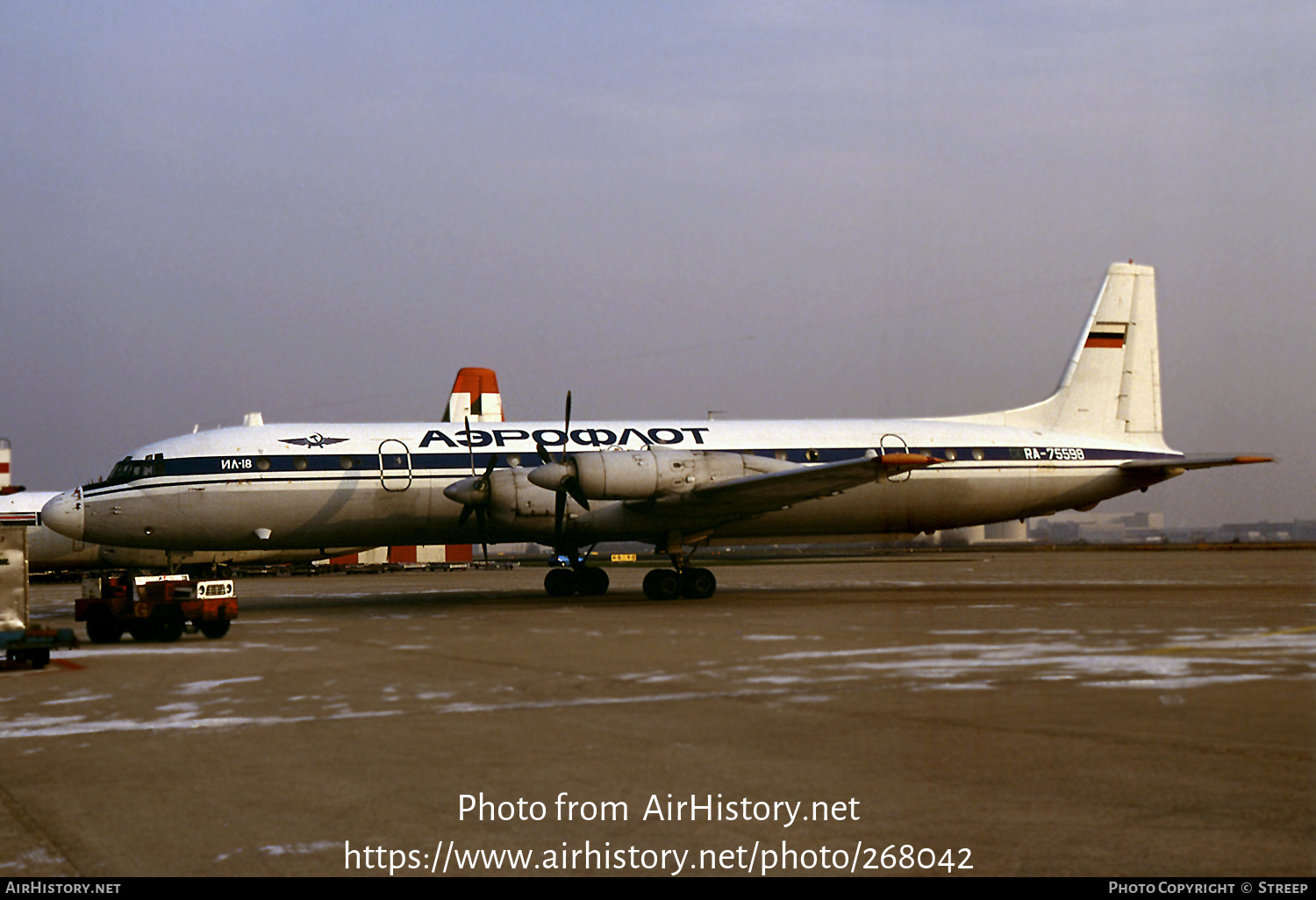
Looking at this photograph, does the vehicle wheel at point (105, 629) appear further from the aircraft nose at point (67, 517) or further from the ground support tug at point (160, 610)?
the aircraft nose at point (67, 517)

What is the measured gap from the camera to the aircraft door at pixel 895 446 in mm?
26844

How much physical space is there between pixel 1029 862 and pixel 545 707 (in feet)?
18.2

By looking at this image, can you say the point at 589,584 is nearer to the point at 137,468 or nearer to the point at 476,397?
the point at 137,468

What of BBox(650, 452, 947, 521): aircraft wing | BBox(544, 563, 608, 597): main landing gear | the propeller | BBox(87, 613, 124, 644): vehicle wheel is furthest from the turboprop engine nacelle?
BBox(87, 613, 124, 644): vehicle wheel

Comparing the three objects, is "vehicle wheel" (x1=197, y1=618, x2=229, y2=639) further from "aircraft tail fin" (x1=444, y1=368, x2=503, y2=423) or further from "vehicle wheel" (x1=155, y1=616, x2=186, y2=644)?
"aircraft tail fin" (x1=444, y1=368, x2=503, y2=423)

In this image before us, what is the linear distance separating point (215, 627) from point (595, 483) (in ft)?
25.5

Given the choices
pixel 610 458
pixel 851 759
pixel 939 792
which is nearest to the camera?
pixel 939 792

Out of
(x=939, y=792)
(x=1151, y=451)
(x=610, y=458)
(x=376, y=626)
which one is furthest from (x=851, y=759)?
(x=1151, y=451)

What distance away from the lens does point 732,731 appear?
879cm

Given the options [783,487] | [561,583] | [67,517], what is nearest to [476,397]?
[561,583]

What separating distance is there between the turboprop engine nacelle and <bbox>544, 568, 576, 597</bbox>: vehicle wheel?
4833 mm

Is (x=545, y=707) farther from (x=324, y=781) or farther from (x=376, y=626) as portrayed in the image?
(x=376, y=626)

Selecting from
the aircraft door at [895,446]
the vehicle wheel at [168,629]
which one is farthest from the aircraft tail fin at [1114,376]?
the vehicle wheel at [168,629]

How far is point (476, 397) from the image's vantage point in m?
47.8
